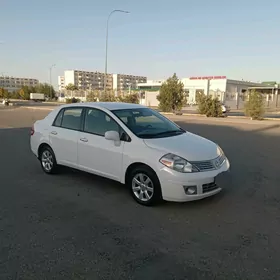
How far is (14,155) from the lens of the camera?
823cm

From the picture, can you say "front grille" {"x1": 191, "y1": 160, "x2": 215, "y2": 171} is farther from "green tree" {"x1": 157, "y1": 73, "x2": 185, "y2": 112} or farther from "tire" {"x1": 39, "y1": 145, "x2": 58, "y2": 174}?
"green tree" {"x1": 157, "y1": 73, "x2": 185, "y2": 112}

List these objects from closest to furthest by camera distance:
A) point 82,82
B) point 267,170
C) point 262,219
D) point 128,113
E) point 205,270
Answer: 1. point 205,270
2. point 262,219
3. point 128,113
4. point 267,170
5. point 82,82

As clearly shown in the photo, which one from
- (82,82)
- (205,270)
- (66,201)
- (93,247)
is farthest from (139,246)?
(82,82)

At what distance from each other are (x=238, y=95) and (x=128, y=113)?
52.1 metres

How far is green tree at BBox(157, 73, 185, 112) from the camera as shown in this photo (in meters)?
28.5

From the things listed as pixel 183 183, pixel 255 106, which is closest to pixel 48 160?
pixel 183 183

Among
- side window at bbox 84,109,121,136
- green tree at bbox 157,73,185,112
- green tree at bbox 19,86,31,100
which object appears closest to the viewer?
side window at bbox 84,109,121,136

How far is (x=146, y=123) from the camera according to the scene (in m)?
5.21

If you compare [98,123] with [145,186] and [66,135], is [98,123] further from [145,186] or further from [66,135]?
[145,186]

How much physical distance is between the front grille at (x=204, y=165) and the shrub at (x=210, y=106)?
22.1 meters

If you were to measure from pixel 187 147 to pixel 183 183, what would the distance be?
2.06 feet

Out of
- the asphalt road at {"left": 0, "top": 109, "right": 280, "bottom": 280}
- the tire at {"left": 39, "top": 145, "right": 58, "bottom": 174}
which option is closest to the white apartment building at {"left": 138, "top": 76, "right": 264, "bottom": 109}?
the tire at {"left": 39, "top": 145, "right": 58, "bottom": 174}

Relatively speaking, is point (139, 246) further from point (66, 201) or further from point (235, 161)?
point (235, 161)

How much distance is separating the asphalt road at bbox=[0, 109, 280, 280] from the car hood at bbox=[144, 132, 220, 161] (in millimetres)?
537
